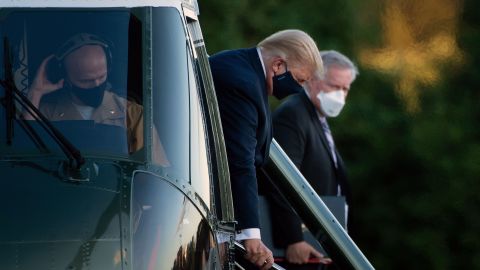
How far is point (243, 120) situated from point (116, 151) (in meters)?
1.15

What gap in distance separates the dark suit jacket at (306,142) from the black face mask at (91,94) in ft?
11.3

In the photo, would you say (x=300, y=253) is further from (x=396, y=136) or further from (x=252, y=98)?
(x=396, y=136)

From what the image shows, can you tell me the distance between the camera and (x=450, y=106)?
11617 mm

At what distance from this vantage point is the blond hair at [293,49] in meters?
6.91

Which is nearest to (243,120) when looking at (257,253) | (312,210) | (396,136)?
(257,253)

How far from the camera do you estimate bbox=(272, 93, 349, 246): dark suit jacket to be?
9141 millimetres

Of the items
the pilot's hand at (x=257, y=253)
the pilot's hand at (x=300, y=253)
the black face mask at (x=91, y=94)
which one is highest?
the black face mask at (x=91, y=94)

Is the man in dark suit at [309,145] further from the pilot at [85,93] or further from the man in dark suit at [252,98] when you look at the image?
the pilot at [85,93]

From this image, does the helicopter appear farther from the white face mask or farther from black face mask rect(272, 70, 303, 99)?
the white face mask

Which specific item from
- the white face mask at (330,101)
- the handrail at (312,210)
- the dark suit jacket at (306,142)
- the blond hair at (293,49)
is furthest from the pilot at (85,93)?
the white face mask at (330,101)

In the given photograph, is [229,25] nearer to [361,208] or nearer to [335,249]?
[361,208]

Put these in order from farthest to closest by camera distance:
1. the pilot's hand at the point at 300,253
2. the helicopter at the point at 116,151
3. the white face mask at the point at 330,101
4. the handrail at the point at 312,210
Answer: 1. the white face mask at the point at 330,101
2. the pilot's hand at the point at 300,253
3. the handrail at the point at 312,210
4. the helicopter at the point at 116,151

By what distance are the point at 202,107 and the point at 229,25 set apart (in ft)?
18.2

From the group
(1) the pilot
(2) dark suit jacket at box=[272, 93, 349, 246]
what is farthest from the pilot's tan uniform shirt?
(2) dark suit jacket at box=[272, 93, 349, 246]
